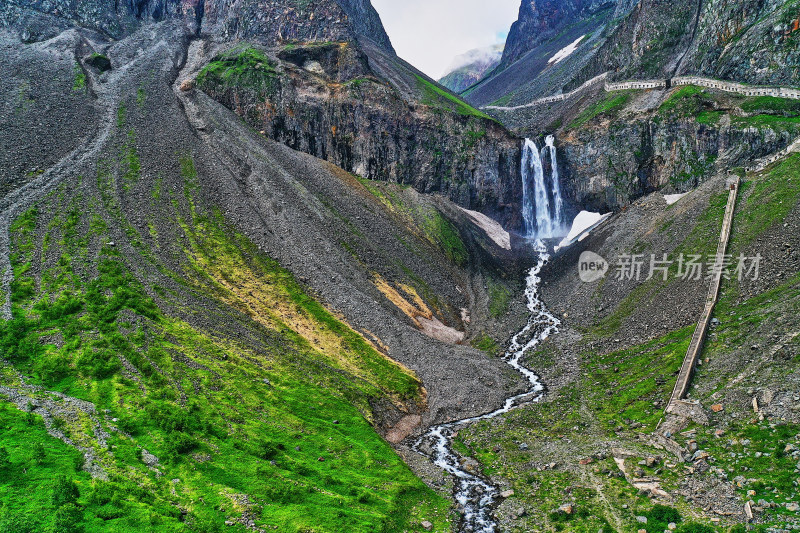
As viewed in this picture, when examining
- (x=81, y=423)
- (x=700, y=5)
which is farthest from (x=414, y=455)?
(x=700, y=5)

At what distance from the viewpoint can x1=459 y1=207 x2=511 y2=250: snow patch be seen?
109m

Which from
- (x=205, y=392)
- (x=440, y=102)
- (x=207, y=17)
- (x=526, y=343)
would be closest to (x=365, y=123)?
(x=440, y=102)

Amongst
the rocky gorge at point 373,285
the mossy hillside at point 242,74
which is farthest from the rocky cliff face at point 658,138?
the mossy hillside at point 242,74

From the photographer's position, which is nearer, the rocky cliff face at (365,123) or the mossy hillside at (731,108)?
Result: the mossy hillside at (731,108)

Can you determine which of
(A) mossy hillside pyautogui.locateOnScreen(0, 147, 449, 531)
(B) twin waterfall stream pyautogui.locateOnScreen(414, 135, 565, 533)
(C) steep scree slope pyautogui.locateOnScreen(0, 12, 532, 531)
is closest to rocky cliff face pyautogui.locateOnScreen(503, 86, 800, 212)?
(B) twin waterfall stream pyautogui.locateOnScreen(414, 135, 565, 533)

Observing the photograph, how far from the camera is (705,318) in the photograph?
4856 cm

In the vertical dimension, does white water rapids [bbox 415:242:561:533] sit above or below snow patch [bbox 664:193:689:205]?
below

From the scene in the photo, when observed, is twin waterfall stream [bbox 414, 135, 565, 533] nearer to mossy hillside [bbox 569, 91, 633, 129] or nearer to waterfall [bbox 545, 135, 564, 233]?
waterfall [bbox 545, 135, 564, 233]

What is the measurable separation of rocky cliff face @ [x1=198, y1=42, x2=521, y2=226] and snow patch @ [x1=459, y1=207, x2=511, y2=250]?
2594 mm

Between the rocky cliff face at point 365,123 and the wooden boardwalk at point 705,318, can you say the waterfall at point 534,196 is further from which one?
the wooden boardwalk at point 705,318

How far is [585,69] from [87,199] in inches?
5372

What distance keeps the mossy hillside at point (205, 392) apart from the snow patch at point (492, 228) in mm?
55991

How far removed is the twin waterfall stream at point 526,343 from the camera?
33.4m

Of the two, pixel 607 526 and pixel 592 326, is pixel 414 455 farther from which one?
pixel 592 326
